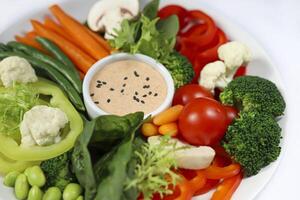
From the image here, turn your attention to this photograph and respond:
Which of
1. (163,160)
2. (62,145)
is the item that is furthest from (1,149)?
(163,160)

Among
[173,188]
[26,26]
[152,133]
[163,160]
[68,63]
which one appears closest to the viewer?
[163,160]

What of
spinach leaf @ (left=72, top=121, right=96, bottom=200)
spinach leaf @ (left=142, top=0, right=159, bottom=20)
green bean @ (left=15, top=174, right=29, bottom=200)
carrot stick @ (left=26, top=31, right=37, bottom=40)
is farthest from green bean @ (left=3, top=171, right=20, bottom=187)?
spinach leaf @ (left=142, top=0, right=159, bottom=20)

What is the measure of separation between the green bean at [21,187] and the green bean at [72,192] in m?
0.26

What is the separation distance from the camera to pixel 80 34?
489 cm

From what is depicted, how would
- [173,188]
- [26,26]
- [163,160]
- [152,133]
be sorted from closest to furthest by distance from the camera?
[163,160]
[173,188]
[152,133]
[26,26]

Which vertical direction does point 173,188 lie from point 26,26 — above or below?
below

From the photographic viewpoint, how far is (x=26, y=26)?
5078 millimetres

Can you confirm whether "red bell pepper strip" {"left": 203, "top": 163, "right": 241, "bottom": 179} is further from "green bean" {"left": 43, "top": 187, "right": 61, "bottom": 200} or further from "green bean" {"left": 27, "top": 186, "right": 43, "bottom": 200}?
"green bean" {"left": 27, "top": 186, "right": 43, "bottom": 200}

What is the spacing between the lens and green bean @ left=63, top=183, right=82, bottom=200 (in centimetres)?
378

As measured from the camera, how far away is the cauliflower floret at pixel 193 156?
154 inches

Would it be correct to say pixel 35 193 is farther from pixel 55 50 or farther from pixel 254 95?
pixel 254 95

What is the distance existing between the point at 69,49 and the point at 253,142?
1.72m

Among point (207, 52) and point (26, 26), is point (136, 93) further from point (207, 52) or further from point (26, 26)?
point (26, 26)

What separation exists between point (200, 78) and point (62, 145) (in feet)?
4.39
